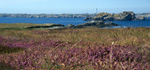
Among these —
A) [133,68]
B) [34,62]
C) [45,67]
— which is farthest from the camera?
[34,62]

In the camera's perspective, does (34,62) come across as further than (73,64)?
Yes

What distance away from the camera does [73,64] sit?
7.50m

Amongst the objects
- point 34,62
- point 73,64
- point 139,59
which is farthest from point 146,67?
point 34,62

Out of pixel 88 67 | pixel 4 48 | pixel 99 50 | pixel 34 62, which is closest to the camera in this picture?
pixel 88 67

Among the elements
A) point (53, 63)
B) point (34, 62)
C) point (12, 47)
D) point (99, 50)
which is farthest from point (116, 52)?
point (12, 47)

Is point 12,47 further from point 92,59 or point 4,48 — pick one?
point 92,59

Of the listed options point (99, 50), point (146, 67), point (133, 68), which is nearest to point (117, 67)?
point (133, 68)

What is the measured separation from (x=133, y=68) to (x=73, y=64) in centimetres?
199

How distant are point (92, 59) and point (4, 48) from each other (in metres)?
5.73

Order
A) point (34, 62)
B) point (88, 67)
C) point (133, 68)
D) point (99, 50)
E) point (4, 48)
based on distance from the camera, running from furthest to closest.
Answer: point (4, 48), point (99, 50), point (34, 62), point (88, 67), point (133, 68)

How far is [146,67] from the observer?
6750 mm

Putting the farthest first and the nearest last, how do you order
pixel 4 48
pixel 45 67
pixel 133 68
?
pixel 4 48 < pixel 45 67 < pixel 133 68

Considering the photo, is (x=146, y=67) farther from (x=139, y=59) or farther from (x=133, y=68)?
(x=139, y=59)

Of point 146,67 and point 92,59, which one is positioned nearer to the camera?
point 146,67
